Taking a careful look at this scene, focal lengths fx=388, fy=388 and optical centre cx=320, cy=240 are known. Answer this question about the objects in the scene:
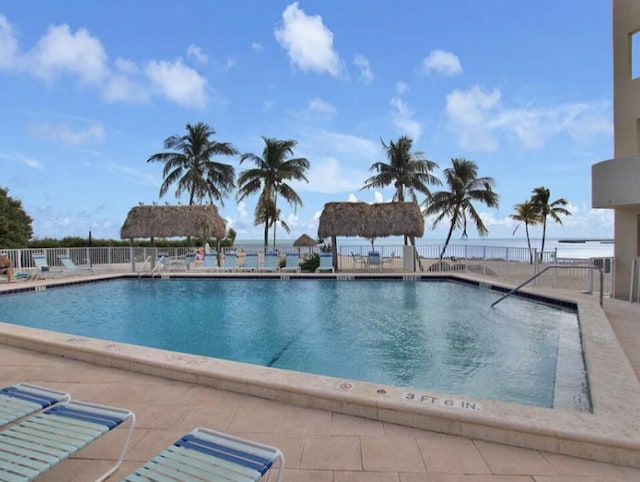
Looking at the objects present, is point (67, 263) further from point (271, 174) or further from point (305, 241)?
point (305, 241)

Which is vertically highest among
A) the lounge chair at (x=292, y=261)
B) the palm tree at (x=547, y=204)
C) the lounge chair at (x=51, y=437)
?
the palm tree at (x=547, y=204)

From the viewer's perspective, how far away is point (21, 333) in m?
4.70

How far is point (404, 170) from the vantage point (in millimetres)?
20172

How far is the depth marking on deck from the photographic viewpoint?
2.60 m

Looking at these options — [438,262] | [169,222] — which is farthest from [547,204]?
[169,222]

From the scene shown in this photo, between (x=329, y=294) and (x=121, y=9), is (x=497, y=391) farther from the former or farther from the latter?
(x=121, y=9)

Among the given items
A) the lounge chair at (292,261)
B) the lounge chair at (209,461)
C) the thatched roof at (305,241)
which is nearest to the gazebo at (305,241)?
the thatched roof at (305,241)

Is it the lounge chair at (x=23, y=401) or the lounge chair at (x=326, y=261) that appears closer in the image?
the lounge chair at (x=23, y=401)

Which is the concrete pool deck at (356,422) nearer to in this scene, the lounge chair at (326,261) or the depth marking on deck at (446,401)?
the depth marking on deck at (446,401)

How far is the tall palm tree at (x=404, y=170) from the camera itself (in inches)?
789

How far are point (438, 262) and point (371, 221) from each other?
9.94 ft

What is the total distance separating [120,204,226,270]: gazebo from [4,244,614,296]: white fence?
102 centimetres

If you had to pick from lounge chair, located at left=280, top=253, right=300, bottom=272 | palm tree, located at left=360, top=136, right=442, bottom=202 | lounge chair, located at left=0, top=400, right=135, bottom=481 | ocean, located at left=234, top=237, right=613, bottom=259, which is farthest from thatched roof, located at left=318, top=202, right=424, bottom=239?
lounge chair, located at left=0, top=400, right=135, bottom=481

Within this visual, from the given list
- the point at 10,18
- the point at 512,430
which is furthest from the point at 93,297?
the point at 512,430
